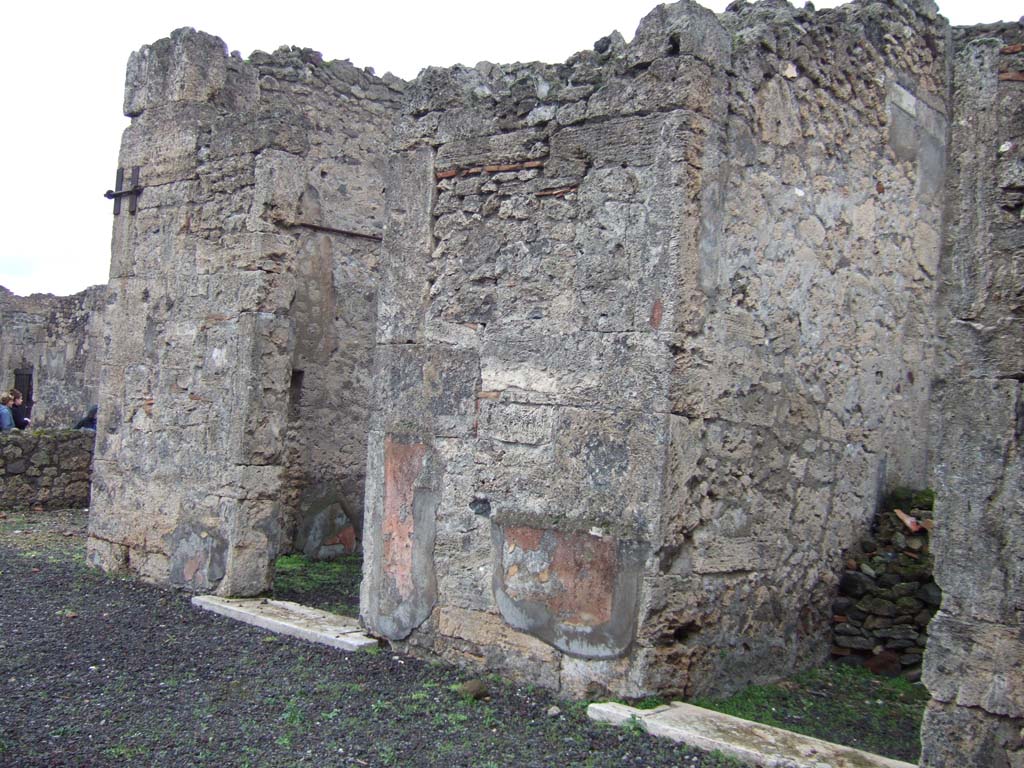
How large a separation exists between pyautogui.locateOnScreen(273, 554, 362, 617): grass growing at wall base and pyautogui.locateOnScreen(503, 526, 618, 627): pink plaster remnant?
1798mm

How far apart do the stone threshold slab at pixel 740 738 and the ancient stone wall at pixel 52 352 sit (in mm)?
14062

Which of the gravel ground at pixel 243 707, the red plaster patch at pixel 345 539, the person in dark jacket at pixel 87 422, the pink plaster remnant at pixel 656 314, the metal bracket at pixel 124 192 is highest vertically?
the metal bracket at pixel 124 192

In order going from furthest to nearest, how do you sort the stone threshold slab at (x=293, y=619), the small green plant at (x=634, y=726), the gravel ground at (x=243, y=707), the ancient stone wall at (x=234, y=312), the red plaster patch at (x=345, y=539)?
the red plaster patch at (x=345, y=539) → the ancient stone wall at (x=234, y=312) → the stone threshold slab at (x=293, y=619) → the small green plant at (x=634, y=726) → the gravel ground at (x=243, y=707)

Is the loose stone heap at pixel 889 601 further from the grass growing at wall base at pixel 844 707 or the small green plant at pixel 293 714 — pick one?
the small green plant at pixel 293 714

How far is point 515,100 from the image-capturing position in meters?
5.12

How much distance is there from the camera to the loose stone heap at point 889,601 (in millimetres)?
5404

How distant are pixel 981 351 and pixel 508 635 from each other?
2.59 meters

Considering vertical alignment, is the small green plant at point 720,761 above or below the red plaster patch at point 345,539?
below

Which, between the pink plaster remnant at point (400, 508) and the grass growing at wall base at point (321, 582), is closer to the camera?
the pink plaster remnant at point (400, 508)

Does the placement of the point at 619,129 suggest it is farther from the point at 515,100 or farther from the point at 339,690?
the point at 339,690

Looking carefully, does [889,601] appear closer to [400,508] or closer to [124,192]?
[400,508]

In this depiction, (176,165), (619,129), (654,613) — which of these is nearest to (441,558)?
(654,613)

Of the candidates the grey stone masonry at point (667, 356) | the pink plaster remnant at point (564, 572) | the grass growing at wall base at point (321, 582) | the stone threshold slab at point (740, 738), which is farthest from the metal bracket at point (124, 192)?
the stone threshold slab at point (740, 738)

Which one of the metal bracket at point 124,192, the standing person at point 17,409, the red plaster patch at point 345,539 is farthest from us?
the standing person at point 17,409
